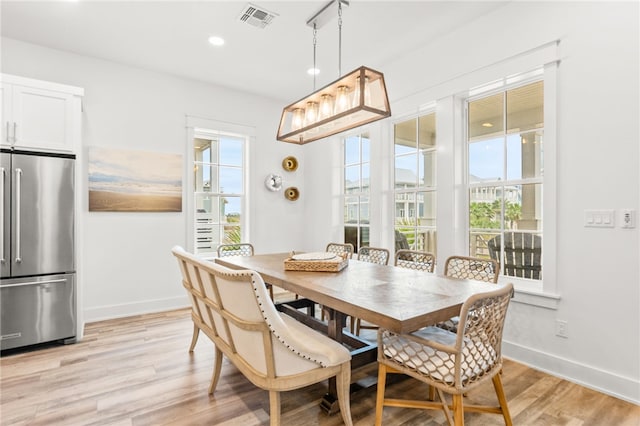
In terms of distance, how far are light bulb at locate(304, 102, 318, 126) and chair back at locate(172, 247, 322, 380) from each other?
1.44 metres

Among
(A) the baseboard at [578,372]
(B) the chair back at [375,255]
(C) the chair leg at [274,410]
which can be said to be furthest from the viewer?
(B) the chair back at [375,255]

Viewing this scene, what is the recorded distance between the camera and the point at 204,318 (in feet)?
7.22

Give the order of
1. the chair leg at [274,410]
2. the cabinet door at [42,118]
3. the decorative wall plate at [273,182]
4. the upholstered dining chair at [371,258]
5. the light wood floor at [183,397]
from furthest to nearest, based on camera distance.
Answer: the decorative wall plate at [273,182]
the upholstered dining chair at [371,258]
the cabinet door at [42,118]
the light wood floor at [183,397]
the chair leg at [274,410]

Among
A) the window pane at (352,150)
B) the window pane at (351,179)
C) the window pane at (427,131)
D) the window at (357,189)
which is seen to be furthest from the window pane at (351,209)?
the window pane at (427,131)

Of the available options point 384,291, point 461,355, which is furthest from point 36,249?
point 461,355

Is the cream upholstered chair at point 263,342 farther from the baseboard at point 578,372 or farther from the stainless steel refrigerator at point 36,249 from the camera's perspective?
the stainless steel refrigerator at point 36,249

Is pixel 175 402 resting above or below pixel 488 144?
below

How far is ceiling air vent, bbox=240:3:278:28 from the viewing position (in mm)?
2866

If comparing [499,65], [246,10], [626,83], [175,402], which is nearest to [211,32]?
[246,10]

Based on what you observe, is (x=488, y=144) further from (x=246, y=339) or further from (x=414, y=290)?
(x=246, y=339)

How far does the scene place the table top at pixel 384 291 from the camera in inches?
58.8

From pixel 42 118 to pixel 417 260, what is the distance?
11.8 feet

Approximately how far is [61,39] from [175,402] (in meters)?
3.62

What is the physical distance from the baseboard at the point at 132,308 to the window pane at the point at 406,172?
3.10 meters
